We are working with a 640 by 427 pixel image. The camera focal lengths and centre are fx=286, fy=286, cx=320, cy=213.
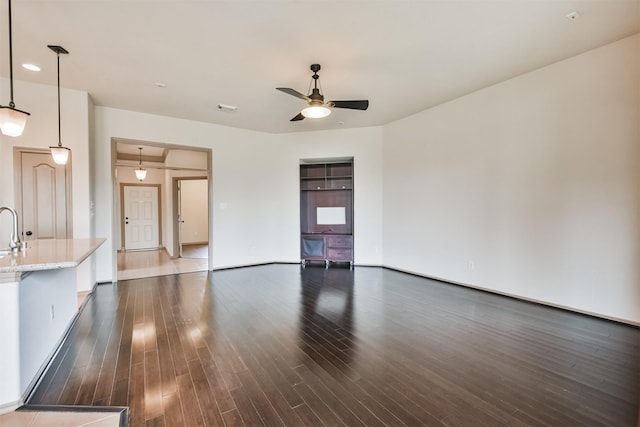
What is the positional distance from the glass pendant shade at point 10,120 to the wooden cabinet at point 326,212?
15.3 ft

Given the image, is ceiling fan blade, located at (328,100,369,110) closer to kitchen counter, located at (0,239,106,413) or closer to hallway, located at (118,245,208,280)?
A: kitchen counter, located at (0,239,106,413)

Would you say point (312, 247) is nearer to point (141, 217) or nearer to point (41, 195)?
point (41, 195)

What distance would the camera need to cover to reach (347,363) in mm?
2416

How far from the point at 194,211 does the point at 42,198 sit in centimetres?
593

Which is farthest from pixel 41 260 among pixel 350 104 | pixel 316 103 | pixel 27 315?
pixel 350 104

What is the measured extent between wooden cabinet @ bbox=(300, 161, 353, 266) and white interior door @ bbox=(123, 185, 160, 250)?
5.58 m

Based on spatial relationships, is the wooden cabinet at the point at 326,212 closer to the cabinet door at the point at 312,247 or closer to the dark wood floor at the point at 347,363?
the cabinet door at the point at 312,247

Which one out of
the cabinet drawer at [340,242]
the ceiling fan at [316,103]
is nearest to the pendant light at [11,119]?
the ceiling fan at [316,103]

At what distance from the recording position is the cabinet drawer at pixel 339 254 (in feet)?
20.6

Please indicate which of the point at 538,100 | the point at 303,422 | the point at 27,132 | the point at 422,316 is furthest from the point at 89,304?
the point at 538,100

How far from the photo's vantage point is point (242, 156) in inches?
246

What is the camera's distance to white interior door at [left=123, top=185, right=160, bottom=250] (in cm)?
880

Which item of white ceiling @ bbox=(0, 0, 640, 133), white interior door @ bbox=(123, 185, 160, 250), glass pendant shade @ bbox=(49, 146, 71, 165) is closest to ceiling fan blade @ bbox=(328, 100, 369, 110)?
white ceiling @ bbox=(0, 0, 640, 133)

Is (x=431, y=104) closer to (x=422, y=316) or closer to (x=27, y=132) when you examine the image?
(x=422, y=316)
